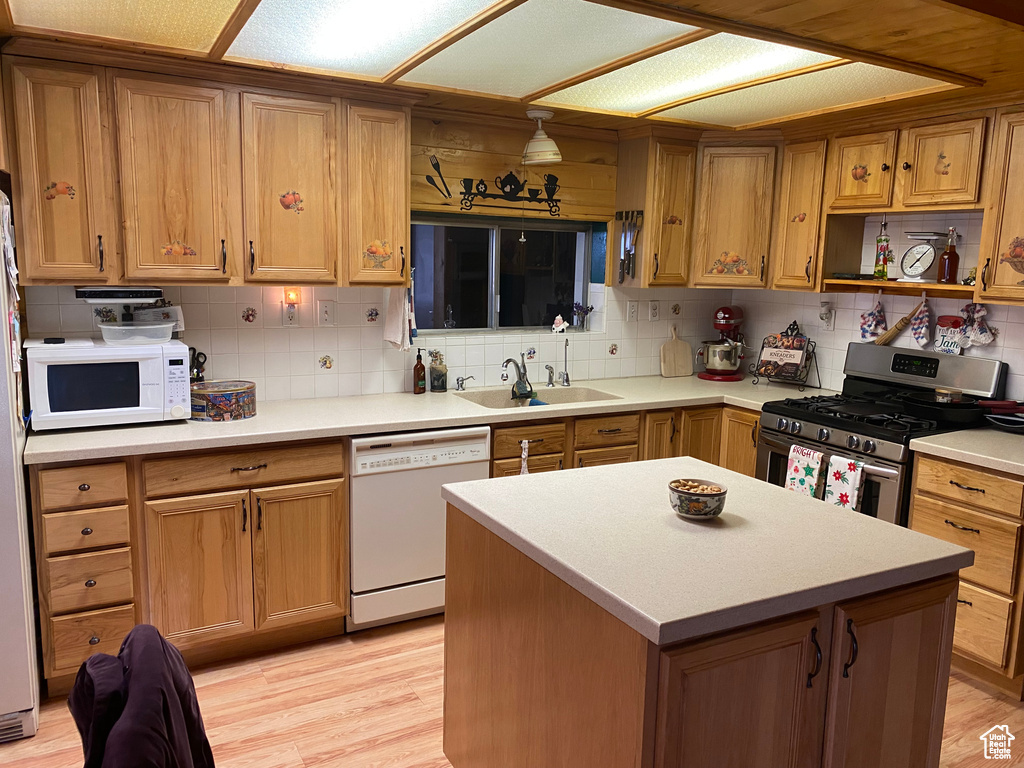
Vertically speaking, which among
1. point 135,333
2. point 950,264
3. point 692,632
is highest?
point 950,264

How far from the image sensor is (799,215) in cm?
403

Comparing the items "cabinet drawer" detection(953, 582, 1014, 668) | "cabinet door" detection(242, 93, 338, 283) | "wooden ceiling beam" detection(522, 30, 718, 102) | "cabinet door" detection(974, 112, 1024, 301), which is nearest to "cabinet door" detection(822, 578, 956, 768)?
"cabinet drawer" detection(953, 582, 1014, 668)

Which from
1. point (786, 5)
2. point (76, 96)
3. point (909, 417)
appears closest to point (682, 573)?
point (786, 5)

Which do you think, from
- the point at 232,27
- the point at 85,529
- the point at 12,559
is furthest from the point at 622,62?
the point at 12,559

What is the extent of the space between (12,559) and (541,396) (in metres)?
2.48

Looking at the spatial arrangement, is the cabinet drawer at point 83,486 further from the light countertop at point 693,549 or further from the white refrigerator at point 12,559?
the light countertop at point 693,549

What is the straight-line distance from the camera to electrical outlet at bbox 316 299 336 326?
367 cm

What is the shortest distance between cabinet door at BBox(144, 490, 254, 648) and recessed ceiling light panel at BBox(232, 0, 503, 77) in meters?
1.63

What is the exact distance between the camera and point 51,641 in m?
2.75

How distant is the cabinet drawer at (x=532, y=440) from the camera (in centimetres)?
354

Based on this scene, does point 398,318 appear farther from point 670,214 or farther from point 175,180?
point 670,214

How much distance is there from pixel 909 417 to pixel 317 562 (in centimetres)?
264

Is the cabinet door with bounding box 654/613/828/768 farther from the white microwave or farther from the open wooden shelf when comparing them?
the open wooden shelf

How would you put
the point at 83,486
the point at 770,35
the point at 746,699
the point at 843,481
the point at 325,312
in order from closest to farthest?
1. the point at 746,699
2. the point at 770,35
3. the point at 83,486
4. the point at 843,481
5. the point at 325,312
